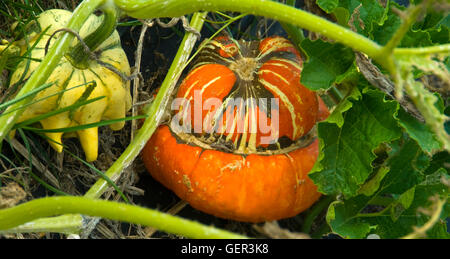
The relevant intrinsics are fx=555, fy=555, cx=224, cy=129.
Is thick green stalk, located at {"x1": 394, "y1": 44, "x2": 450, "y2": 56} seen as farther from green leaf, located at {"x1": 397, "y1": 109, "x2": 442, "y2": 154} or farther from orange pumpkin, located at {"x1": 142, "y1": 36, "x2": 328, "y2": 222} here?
orange pumpkin, located at {"x1": 142, "y1": 36, "x2": 328, "y2": 222}

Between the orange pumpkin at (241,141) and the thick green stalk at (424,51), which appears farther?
the orange pumpkin at (241,141)

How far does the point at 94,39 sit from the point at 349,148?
58 cm

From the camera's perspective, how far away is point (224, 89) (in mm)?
1383

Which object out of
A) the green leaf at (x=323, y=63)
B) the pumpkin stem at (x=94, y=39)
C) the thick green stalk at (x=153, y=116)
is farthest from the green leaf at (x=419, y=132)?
the pumpkin stem at (x=94, y=39)

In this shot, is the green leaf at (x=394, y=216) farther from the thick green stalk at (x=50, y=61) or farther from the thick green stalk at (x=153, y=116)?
the thick green stalk at (x=50, y=61)

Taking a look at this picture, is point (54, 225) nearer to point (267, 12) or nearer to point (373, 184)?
point (267, 12)

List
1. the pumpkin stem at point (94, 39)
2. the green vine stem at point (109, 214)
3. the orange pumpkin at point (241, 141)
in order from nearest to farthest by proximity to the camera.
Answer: the green vine stem at point (109, 214)
the pumpkin stem at point (94, 39)
the orange pumpkin at point (241, 141)

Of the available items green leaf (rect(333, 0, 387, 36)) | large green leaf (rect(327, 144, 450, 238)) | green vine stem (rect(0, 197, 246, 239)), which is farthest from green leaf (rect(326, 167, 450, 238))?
green vine stem (rect(0, 197, 246, 239))

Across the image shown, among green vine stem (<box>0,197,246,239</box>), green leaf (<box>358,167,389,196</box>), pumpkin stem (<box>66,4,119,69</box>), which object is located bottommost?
green leaf (<box>358,167,389,196</box>)

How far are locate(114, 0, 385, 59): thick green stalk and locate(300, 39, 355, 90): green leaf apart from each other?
30 cm

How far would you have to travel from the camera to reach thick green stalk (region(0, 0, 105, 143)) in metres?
0.97

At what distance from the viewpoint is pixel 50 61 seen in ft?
3.25

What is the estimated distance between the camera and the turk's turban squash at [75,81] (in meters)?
1.15

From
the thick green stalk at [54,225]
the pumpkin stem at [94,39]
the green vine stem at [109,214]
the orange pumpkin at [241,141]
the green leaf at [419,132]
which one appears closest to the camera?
the green vine stem at [109,214]
